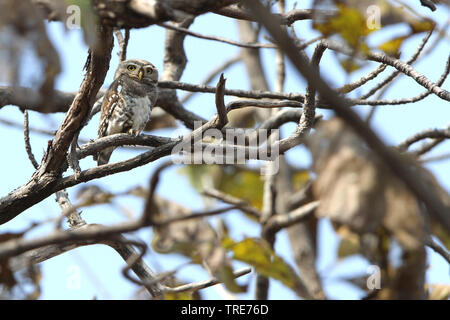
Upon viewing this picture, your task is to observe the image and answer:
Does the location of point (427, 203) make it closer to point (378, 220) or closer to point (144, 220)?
point (378, 220)

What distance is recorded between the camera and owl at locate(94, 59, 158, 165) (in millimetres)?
5984

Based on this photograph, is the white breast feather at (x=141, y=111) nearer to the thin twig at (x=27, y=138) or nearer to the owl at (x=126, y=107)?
the owl at (x=126, y=107)

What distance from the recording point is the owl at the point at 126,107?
5.98 metres

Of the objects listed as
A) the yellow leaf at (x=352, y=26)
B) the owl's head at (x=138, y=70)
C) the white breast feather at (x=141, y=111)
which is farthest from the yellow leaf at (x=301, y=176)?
the owl's head at (x=138, y=70)

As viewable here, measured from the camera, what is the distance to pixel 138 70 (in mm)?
6566

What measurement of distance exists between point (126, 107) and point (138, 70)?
75 centimetres

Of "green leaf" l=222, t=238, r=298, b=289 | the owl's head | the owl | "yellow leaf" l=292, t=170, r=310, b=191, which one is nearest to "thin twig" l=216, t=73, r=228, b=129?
"yellow leaf" l=292, t=170, r=310, b=191

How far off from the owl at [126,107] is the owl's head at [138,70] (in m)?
0.09

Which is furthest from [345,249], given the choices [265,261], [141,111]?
[141,111]

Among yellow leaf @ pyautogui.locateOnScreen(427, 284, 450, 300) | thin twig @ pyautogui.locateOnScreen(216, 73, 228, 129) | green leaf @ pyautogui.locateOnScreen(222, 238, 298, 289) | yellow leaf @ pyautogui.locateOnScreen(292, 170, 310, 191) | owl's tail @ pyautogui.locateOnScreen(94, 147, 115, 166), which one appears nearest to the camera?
green leaf @ pyautogui.locateOnScreen(222, 238, 298, 289)

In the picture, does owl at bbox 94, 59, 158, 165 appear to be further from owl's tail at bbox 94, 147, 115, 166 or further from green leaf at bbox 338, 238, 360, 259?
green leaf at bbox 338, 238, 360, 259

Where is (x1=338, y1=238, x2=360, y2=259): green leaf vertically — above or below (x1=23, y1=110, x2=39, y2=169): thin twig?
below

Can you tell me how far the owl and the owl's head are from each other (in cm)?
9
